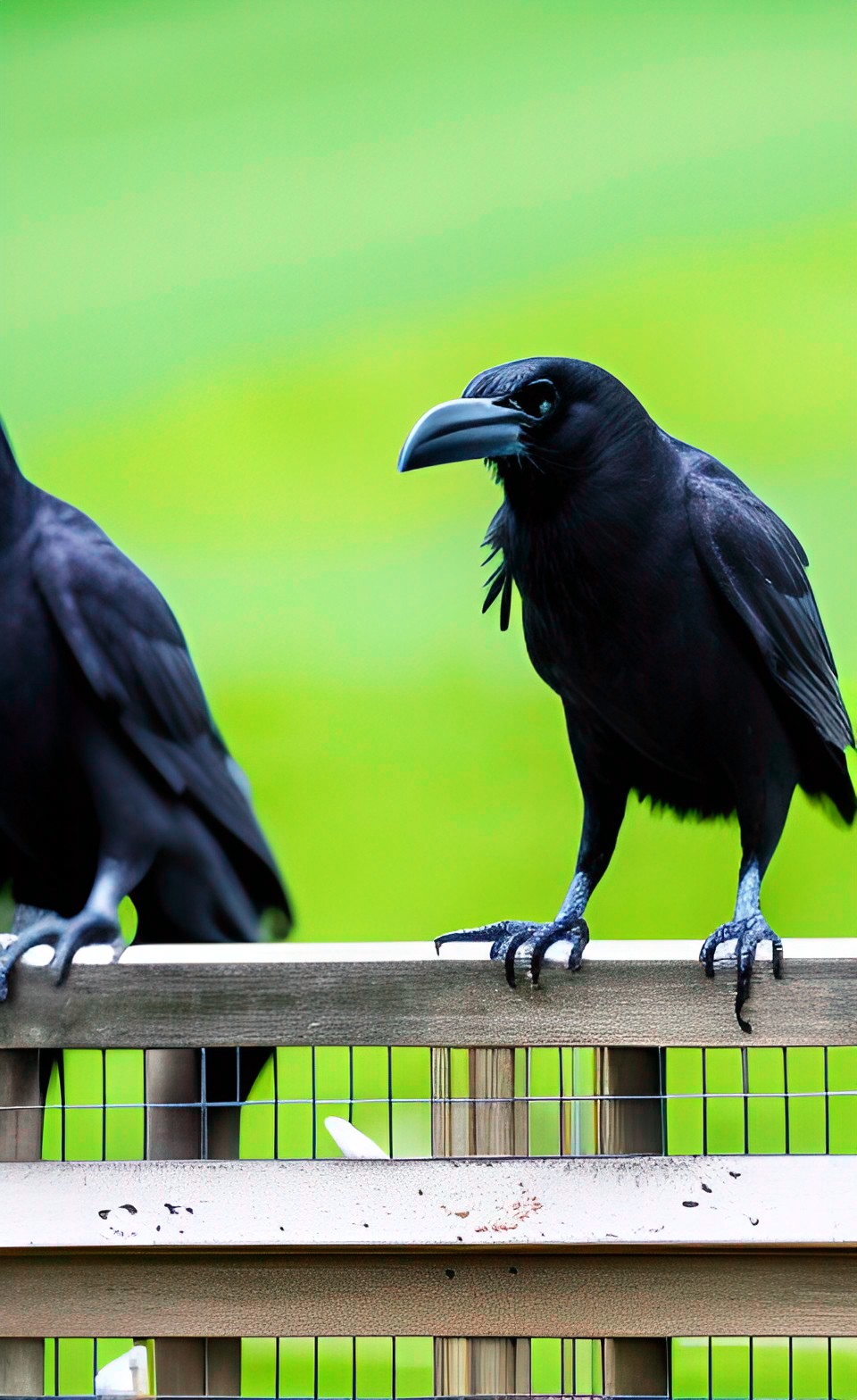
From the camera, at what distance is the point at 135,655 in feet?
3.86

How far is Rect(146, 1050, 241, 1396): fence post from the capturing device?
91cm

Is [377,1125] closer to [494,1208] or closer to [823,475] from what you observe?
[494,1208]

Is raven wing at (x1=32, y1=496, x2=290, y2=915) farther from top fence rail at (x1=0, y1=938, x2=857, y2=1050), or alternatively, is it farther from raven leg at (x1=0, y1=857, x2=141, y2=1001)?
top fence rail at (x1=0, y1=938, x2=857, y2=1050)

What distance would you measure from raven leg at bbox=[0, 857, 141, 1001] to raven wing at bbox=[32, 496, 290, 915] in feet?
0.32

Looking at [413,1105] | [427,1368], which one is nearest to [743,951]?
[413,1105]

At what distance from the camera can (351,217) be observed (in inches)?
64.6

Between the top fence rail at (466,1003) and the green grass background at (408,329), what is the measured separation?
2.33 feet

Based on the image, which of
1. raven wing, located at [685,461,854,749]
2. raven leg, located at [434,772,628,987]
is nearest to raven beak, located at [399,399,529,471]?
raven wing, located at [685,461,854,749]

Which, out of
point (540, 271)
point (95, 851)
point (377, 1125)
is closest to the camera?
point (95, 851)

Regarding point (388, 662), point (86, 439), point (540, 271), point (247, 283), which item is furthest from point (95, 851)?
point (540, 271)

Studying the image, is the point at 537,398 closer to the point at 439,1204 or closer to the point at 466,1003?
the point at 466,1003

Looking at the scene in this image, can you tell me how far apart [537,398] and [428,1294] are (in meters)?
0.66

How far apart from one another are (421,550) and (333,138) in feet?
1.85

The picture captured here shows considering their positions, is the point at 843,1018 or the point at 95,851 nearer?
the point at 843,1018
